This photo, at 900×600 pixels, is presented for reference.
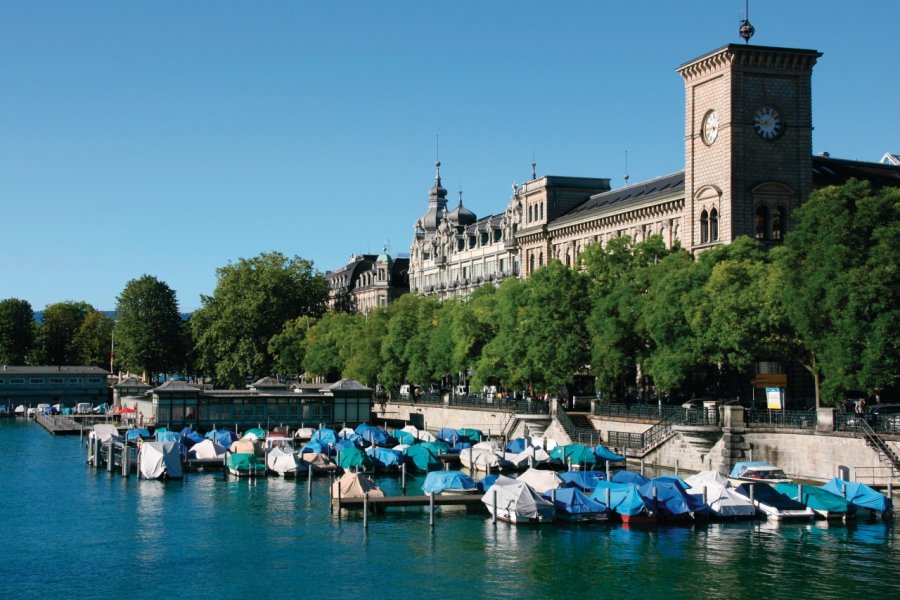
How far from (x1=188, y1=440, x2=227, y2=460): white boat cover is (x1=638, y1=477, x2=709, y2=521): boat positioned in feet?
126

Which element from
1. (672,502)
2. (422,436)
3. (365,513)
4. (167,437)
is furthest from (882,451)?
(167,437)

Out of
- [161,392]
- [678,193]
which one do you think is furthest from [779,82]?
[161,392]

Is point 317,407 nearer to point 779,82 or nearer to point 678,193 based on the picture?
point 678,193

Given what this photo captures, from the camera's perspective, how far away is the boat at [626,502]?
60875mm

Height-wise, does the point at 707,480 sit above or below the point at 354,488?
above

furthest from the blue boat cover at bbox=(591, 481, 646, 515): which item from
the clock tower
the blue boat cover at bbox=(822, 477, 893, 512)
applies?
the clock tower

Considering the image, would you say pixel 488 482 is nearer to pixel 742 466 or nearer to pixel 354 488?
pixel 354 488

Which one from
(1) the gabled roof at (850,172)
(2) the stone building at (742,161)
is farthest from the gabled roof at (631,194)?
(1) the gabled roof at (850,172)

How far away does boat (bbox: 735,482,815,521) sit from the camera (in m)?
61.2

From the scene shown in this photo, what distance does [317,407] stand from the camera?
119375 mm

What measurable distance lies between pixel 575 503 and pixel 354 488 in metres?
12.9

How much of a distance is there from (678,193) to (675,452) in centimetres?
3283

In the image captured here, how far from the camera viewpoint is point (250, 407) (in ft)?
384

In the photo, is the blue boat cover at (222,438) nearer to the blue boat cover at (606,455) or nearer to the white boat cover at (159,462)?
the white boat cover at (159,462)
